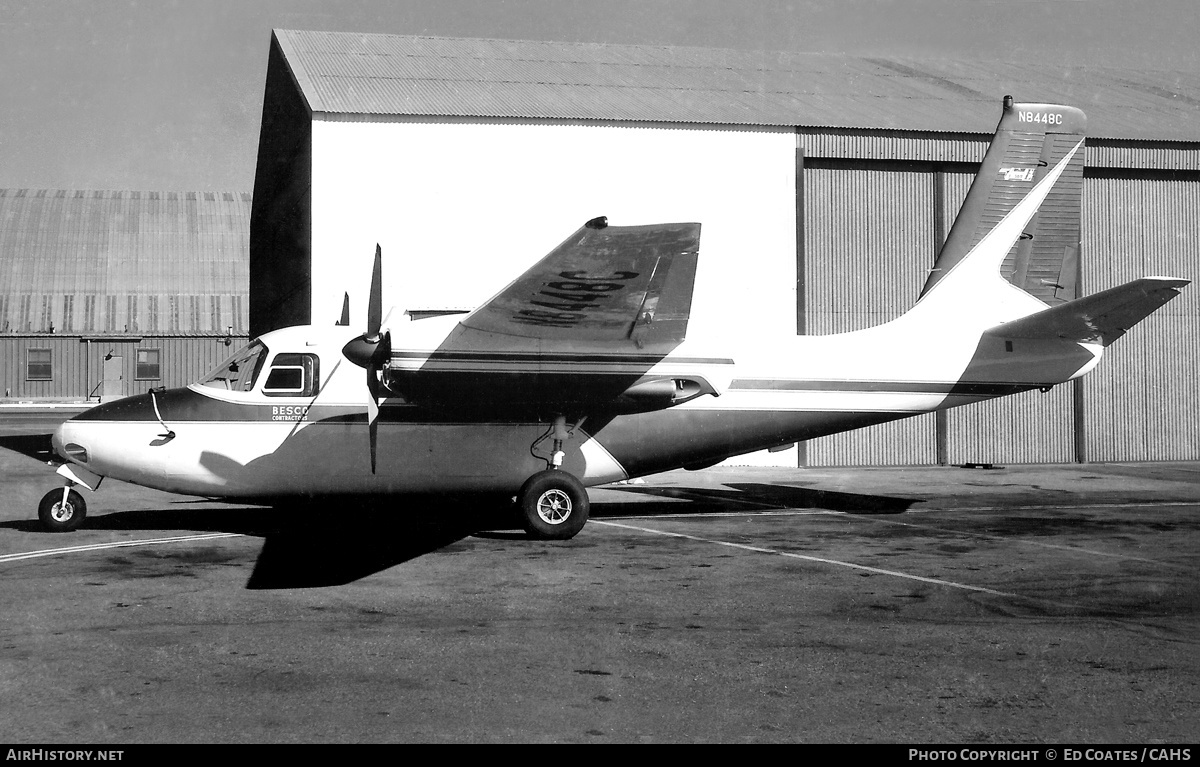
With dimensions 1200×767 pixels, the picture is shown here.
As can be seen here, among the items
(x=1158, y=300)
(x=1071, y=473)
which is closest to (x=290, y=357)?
(x=1158, y=300)

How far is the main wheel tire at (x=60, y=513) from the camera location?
40.7 ft

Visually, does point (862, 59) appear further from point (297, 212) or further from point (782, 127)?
point (297, 212)

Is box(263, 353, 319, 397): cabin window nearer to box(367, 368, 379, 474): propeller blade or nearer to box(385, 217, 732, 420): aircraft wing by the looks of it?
box(367, 368, 379, 474): propeller blade

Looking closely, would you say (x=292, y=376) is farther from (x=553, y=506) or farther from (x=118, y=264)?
(x=118, y=264)

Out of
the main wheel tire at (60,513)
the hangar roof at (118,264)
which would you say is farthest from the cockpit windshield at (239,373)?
the hangar roof at (118,264)

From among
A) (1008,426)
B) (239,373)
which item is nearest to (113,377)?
(239,373)

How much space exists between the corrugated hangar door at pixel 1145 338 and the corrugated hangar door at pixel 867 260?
4.33 metres

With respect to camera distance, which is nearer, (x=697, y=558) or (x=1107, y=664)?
(x=1107, y=664)

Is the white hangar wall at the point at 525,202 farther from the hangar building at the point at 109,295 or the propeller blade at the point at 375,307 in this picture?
the hangar building at the point at 109,295

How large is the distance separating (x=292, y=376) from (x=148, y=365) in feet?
141

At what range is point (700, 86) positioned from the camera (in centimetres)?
2561

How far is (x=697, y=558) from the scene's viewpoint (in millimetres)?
10891

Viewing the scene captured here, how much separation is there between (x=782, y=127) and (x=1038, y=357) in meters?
11.2

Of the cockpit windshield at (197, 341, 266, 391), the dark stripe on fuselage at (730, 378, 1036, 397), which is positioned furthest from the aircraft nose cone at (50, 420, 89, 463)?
the dark stripe on fuselage at (730, 378, 1036, 397)
